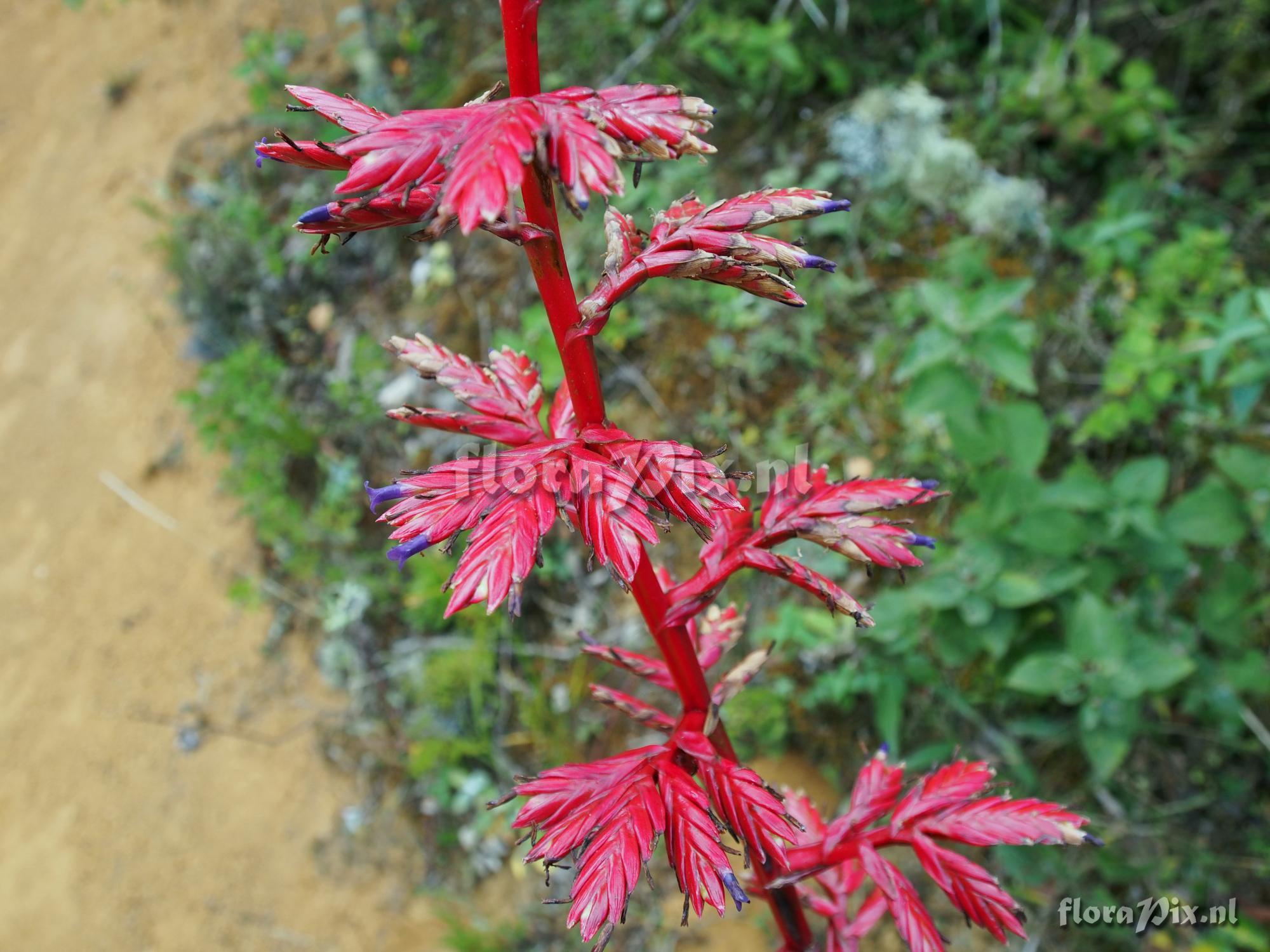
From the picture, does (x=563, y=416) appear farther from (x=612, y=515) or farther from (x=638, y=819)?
(x=638, y=819)

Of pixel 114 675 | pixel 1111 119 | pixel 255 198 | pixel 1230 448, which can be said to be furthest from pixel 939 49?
pixel 114 675

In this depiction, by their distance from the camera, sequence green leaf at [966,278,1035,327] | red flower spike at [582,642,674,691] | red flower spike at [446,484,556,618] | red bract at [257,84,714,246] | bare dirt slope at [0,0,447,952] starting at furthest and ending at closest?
bare dirt slope at [0,0,447,952]
green leaf at [966,278,1035,327]
red flower spike at [582,642,674,691]
red flower spike at [446,484,556,618]
red bract at [257,84,714,246]

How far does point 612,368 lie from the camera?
3621mm

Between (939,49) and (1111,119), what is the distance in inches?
31.1

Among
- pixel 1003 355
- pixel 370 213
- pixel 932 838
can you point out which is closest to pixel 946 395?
pixel 1003 355

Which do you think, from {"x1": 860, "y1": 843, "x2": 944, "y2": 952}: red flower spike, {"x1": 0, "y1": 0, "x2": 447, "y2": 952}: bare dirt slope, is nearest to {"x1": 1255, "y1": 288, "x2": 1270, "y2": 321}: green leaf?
{"x1": 860, "y1": 843, "x2": 944, "y2": 952}: red flower spike

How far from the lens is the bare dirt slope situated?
3.81 meters

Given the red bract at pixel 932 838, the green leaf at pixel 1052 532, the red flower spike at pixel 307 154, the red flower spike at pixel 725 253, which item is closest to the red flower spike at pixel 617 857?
the red bract at pixel 932 838

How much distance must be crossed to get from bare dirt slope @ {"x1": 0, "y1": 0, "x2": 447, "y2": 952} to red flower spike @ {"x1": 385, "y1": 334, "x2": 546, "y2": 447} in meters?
2.87

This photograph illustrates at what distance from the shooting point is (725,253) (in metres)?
1.03

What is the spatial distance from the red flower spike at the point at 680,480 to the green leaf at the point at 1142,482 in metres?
1.71

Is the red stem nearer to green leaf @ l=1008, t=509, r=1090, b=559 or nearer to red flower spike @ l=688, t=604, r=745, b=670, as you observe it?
red flower spike @ l=688, t=604, r=745, b=670

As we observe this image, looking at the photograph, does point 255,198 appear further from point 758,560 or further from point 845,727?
point 758,560

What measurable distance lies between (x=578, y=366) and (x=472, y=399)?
0.18 metres
